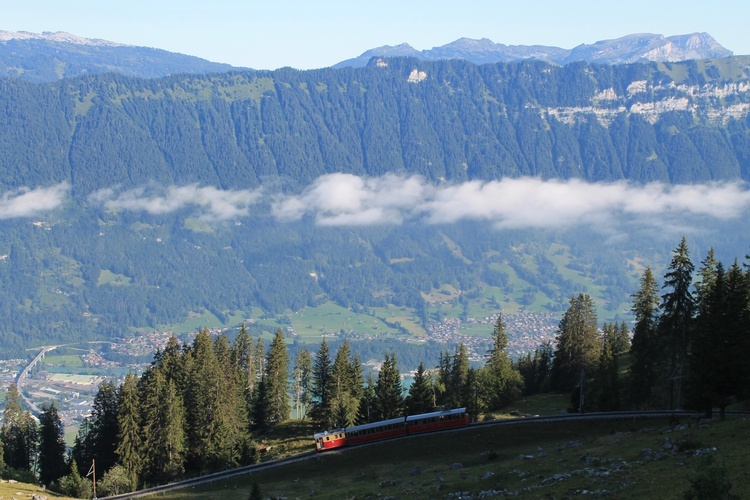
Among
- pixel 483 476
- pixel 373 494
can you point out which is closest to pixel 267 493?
pixel 373 494

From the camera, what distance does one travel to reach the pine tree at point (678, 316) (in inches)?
3661

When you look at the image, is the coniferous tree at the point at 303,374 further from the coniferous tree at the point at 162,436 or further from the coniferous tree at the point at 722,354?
the coniferous tree at the point at 722,354

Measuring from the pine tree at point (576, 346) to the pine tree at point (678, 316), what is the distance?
29.5 metres

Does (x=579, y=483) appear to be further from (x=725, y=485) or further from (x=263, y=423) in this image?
(x=263, y=423)

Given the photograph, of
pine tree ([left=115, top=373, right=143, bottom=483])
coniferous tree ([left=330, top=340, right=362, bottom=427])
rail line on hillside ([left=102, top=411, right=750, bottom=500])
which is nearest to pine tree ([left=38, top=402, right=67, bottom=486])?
pine tree ([left=115, top=373, right=143, bottom=483])

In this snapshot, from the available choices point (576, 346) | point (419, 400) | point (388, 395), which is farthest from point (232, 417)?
point (576, 346)

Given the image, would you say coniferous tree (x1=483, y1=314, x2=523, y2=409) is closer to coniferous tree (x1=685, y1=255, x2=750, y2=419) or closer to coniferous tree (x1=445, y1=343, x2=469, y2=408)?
coniferous tree (x1=445, y1=343, x2=469, y2=408)

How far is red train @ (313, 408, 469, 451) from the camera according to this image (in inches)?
3856

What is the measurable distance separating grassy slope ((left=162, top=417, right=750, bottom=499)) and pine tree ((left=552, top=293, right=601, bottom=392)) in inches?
1423

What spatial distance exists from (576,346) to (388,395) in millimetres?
31230

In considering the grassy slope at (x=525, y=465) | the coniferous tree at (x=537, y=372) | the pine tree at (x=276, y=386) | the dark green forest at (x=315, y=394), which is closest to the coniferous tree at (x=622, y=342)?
the coniferous tree at (x=537, y=372)

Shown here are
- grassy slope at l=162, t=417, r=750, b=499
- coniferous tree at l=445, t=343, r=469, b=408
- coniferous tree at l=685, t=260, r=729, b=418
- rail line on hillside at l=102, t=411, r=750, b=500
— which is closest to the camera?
grassy slope at l=162, t=417, r=750, b=499

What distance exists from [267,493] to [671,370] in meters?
46.4

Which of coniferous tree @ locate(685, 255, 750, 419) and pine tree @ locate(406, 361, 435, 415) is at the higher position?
coniferous tree @ locate(685, 255, 750, 419)
